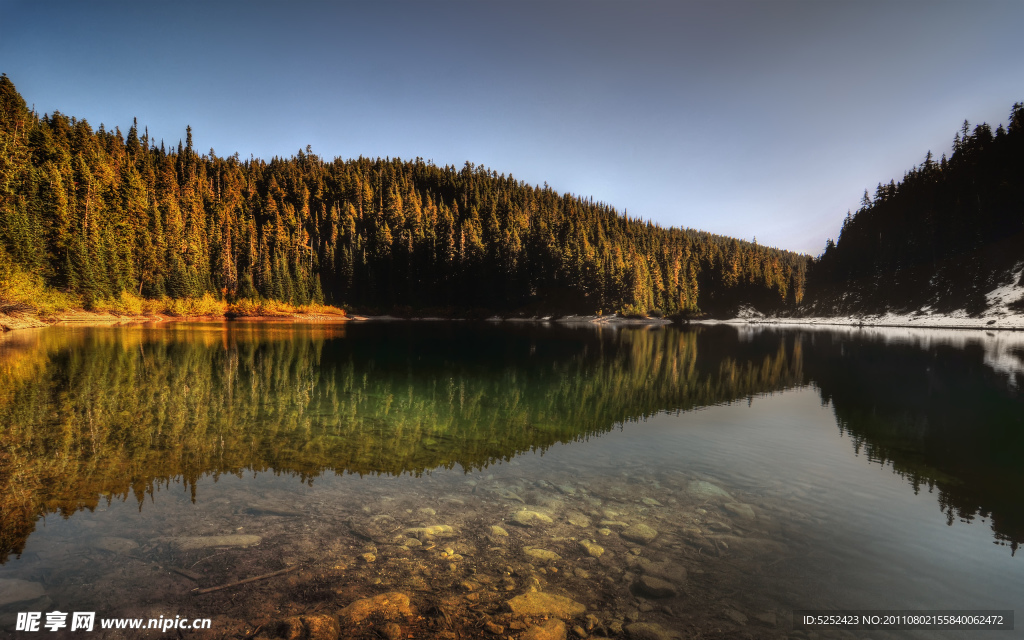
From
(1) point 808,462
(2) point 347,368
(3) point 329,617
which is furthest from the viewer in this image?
(2) point 347,368

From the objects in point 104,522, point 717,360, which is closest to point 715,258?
point 717,360

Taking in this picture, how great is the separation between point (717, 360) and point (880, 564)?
3322 cm

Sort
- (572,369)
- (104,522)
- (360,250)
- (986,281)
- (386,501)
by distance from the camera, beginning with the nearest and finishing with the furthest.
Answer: (104,522)
(386,501)
(572,369)
(986,281)
(360,250)

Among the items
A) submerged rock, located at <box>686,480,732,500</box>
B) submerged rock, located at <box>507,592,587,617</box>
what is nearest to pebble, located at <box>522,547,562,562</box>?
submerged rock, located at <box>507,592,587,617</box>

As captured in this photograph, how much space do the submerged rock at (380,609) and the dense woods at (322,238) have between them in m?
73.1

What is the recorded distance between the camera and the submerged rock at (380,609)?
5602mm

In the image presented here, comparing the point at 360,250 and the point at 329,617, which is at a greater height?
the point at 360,250

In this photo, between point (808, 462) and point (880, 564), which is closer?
point (880, 564)

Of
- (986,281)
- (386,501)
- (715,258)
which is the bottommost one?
(386,501)

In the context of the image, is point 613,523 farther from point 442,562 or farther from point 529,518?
point 442,562

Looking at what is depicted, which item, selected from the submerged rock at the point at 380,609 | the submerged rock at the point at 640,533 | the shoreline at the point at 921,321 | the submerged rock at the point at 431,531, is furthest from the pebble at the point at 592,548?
the shoreline at the point at 921,321

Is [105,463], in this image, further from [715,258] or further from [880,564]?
[715,258]

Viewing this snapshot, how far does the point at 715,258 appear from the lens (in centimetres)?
16450

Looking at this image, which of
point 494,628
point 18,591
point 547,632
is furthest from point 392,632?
point 18,591
